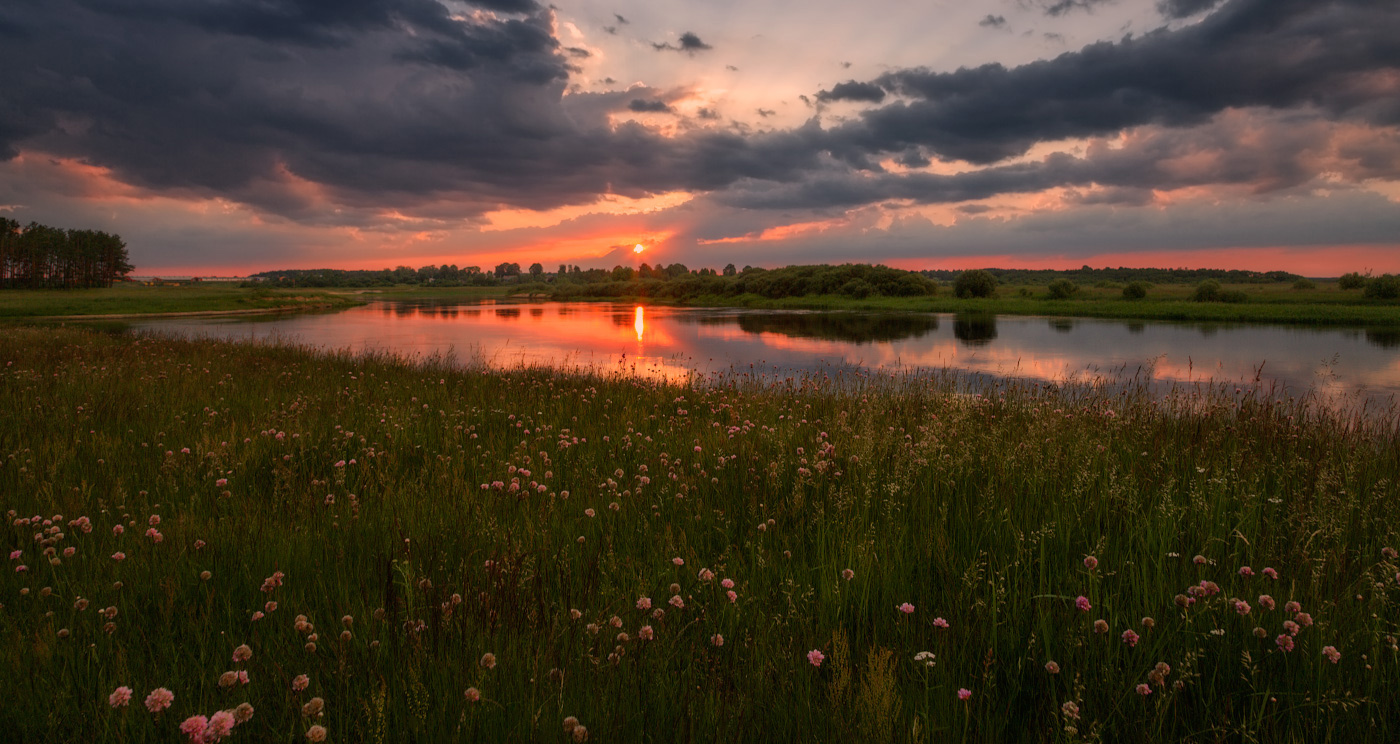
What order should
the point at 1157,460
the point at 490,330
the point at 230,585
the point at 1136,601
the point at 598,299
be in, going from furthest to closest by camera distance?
the point at 598,299 → the point at 490,330 → the point at 1157,460 → the point at 230,585 → the point at 1136,601

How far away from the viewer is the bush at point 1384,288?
48237 mm

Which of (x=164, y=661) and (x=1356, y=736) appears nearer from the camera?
(x=1356, y=736)

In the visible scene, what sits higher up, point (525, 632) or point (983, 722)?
point (525, 632)

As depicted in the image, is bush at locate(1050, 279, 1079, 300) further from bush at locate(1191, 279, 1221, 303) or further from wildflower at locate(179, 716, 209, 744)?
wildflower at locate(179, 716, 209, 744)

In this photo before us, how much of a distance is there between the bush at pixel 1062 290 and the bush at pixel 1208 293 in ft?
34.9

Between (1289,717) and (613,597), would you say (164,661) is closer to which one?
(613,597)

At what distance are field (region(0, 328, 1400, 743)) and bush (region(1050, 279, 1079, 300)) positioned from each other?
6881 centimetres

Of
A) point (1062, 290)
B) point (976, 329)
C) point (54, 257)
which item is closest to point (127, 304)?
point (54, 257)

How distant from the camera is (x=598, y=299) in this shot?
10219 centimetres

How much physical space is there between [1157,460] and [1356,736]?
4412 millimetres

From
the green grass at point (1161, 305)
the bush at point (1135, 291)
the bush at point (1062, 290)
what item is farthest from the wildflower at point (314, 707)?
the bush at point (1135, 291)

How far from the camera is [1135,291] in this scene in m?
63.5

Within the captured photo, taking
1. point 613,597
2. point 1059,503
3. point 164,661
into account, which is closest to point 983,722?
point 613,597

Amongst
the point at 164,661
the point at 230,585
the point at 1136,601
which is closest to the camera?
the point at 164,661
